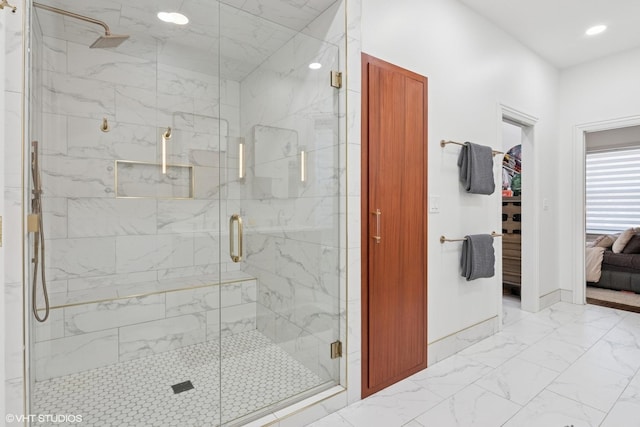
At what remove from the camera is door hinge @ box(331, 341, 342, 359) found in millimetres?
1995

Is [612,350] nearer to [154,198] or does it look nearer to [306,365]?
[306,365]

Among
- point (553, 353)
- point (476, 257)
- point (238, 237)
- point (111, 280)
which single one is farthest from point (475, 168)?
point (111, 280)

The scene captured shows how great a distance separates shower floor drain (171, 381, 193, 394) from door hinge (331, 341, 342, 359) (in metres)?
0.84

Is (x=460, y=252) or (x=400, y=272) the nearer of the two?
(x=400, y=272)

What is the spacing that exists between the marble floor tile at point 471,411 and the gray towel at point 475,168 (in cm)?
144

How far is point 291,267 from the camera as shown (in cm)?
211

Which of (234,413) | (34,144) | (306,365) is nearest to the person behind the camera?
(34,144)

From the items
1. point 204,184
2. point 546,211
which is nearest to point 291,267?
point 204,184

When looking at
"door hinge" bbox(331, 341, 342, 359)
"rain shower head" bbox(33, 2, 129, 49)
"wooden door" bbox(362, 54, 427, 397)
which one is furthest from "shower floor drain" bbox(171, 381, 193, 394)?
"rain shower head" bbox(33, 2, 129, 49)

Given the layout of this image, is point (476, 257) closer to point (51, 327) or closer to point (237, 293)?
point (237, 293)

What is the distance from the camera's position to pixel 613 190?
19.1 feet

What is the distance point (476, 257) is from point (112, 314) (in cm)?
251

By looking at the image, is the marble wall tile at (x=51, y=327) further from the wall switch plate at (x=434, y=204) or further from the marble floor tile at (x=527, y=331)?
the marble floor tile at (x=527, y=331)

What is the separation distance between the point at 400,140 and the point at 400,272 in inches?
34.8
